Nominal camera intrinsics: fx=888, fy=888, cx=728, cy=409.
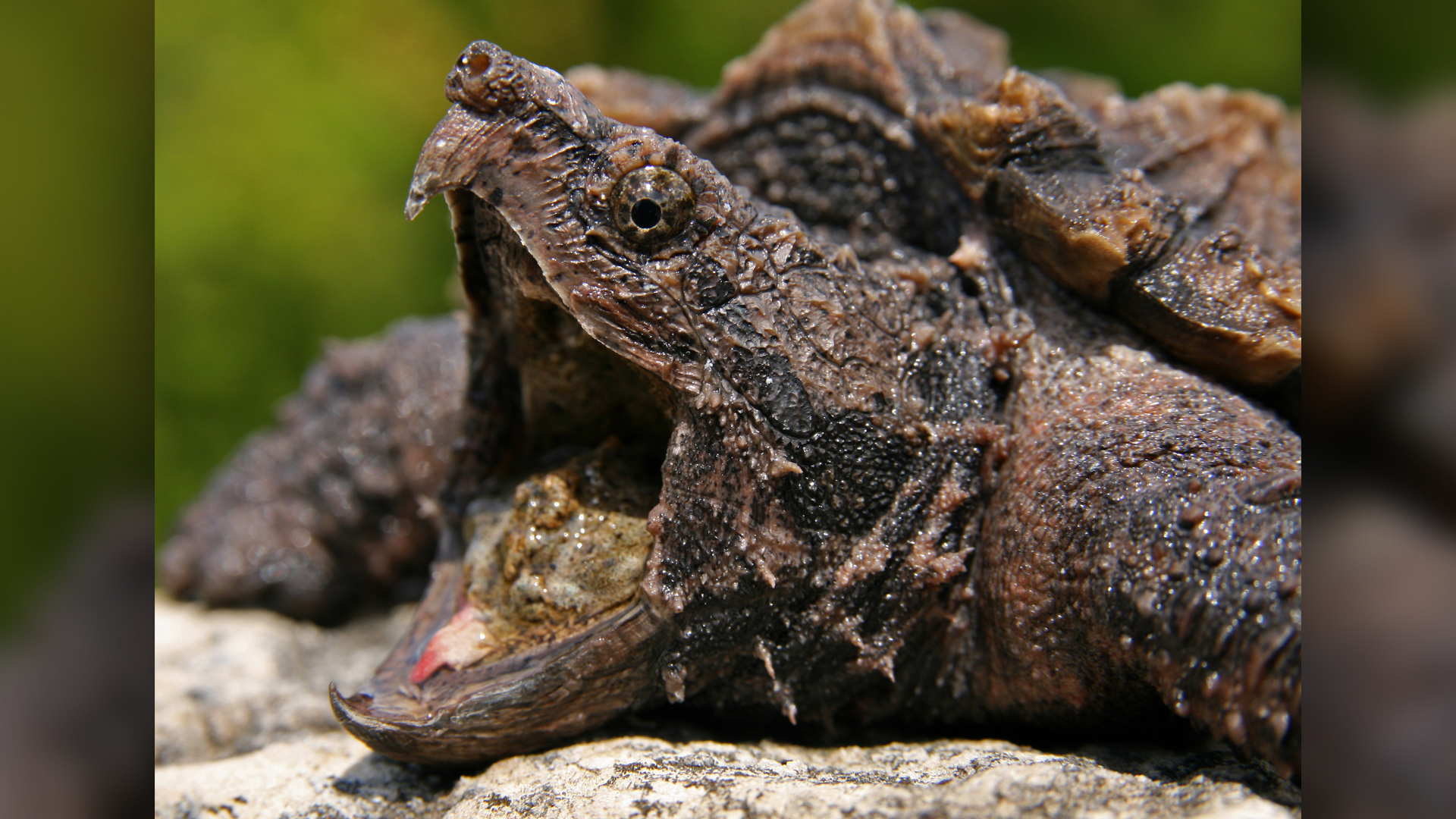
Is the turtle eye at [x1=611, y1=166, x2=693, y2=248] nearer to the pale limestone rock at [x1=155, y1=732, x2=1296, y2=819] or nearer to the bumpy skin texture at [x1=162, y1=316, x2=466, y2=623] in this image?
the pale limestone rock at [x1=155, y1=732, x2=1296, y2=819]

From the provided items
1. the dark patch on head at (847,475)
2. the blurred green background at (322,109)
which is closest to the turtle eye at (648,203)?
the dark patch on head at (847,475)

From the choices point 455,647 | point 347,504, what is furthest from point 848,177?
point 347,504

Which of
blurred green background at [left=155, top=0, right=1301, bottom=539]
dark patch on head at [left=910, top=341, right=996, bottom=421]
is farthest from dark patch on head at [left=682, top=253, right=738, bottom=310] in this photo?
blurred green background at [left=155, top=0, right=1301, bottom=539]

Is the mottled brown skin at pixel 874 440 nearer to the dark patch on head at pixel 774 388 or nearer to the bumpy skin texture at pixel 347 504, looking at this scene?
the dark patch on head at pixel 774 388
